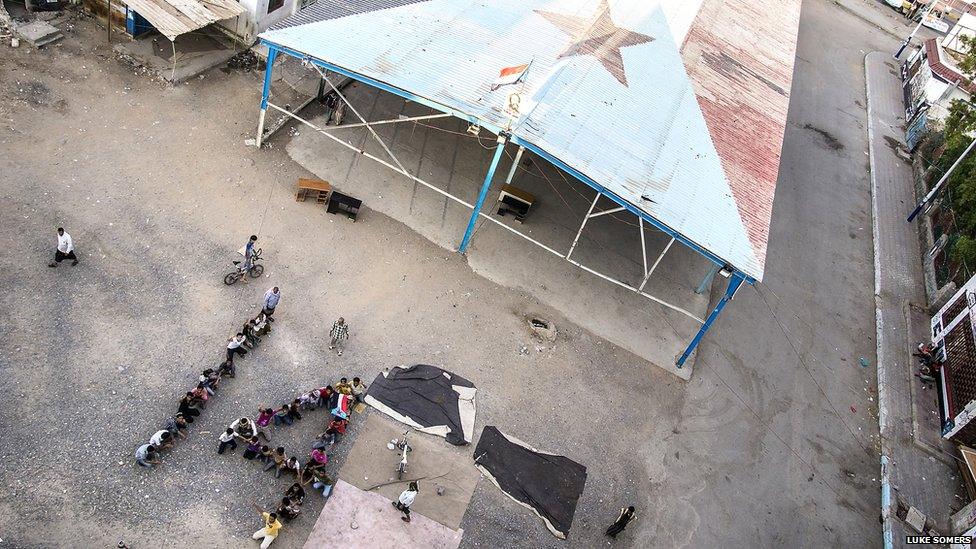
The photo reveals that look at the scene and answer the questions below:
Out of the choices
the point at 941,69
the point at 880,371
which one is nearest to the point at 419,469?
the point at 880,371

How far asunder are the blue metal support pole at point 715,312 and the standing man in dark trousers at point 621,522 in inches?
223

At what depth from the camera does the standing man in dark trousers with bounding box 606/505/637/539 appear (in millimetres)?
14242

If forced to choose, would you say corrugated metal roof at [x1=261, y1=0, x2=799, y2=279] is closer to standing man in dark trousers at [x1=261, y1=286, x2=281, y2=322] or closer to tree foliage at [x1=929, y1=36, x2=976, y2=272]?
standing man in dark trousers at [x1=261, y1=286, x2=281, y2=322]

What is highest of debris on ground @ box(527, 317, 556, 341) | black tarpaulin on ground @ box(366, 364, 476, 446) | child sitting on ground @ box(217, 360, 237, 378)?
debris on ground @ box(527, 317, 556, 341)

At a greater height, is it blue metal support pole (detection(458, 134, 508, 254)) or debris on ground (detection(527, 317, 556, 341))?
blue metal support pole (detection(458, 134, 508, 254))

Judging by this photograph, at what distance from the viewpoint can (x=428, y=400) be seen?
15.8 metres

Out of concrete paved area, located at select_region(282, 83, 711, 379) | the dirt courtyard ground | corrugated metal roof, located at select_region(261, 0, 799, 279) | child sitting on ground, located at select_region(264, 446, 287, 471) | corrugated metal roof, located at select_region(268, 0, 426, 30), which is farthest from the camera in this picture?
concrete paved area, located at select_region(282, 83, 711, 379)

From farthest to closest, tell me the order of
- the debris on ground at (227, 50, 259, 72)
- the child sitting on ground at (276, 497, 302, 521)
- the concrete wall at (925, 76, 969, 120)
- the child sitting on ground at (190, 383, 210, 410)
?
the concrete wall at (925, 76, 969, 120)
the debris on ground at (227, 50, 259, 72)
the child sitting on ground at (190, 383, 210, 410)
the child sitting on ground at (276, 497, 302, 521)

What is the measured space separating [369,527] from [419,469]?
1.78 m

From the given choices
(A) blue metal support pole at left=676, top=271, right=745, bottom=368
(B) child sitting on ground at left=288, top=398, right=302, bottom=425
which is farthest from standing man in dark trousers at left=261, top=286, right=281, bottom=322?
(A) blue metal support pole at left=676, top=271, right=745, bottom=368

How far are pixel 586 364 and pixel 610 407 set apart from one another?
4.71 feet

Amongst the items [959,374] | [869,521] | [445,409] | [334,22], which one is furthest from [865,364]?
[334,22]

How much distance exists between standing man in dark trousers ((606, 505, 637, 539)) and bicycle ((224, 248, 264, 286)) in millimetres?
11181

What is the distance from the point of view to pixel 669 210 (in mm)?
16438
